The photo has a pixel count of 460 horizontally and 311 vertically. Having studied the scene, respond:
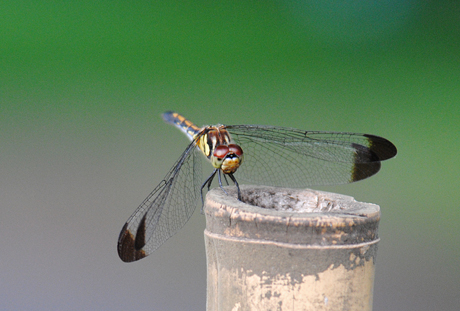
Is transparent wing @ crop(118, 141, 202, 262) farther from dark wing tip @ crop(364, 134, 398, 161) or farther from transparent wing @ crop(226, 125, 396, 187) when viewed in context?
dark wing tip @ crop(364, 134, 398, 161)

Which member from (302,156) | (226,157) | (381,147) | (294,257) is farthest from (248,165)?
(294,257)

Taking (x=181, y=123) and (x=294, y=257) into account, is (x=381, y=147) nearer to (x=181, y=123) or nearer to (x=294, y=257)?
(x=294, y=257)

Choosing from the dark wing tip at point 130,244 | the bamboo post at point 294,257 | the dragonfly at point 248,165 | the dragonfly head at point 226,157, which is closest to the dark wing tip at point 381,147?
the dragonfly at point 248,165

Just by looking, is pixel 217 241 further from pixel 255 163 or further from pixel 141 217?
pixel 255 163

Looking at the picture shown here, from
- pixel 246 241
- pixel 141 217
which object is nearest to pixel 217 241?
pixel 246 241

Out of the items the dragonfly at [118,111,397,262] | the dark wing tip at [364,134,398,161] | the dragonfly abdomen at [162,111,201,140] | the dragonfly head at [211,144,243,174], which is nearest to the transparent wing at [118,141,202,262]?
the dragonfly at [118,111,397,262]

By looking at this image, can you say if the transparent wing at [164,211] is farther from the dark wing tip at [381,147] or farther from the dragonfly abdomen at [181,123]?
the dark wing tip at [381,147]

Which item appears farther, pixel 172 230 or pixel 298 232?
pixel 172 230
